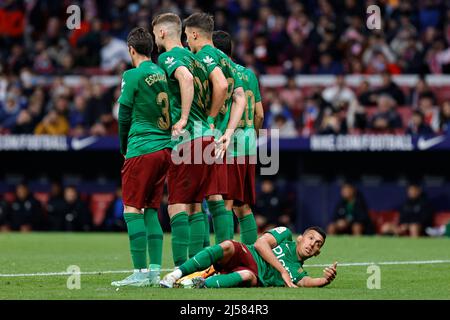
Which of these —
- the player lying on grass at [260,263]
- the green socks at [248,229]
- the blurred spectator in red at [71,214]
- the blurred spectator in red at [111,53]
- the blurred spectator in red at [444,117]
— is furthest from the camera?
the blurred spectator in red at [111,53]

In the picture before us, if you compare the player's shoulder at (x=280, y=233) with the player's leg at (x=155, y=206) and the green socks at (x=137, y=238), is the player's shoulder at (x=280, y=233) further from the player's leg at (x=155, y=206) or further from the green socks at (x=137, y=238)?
the green socks at (x=137, y=238)

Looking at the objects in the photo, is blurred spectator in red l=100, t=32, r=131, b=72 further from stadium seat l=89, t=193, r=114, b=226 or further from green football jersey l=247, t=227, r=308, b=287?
green football jersey l=247, t=227, r=308, b=287

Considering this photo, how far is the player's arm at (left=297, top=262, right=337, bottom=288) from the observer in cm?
925

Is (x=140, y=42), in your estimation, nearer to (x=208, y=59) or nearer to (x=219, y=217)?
(x=208, y=59)

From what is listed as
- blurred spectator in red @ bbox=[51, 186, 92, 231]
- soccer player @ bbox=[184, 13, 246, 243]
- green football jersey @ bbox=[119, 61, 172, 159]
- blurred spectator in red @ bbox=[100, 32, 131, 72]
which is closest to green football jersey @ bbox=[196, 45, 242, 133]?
soccer player @ bbox=[184, 13, 246, 243]

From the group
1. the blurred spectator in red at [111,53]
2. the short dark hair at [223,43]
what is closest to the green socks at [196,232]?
the short dark hair at [223,43]

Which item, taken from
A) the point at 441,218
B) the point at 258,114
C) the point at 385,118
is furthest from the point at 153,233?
the point at 441,218

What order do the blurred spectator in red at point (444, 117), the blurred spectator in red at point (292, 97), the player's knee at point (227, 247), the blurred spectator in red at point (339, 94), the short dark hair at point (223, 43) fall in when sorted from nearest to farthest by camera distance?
1. the player's knee at point (227, 247)
2. the short dark hair at point (223, 43)
3. the blurred spectator in red at point (444, 117)
4. the blurred spectator in red at point (339, 94)
5. the blurred spectator in red at point (292, 97)

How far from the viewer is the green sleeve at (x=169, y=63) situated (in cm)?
1008

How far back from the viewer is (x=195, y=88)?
10367 mm

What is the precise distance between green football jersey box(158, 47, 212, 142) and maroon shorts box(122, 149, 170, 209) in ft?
1.35

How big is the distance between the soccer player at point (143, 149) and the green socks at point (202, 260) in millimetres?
550
